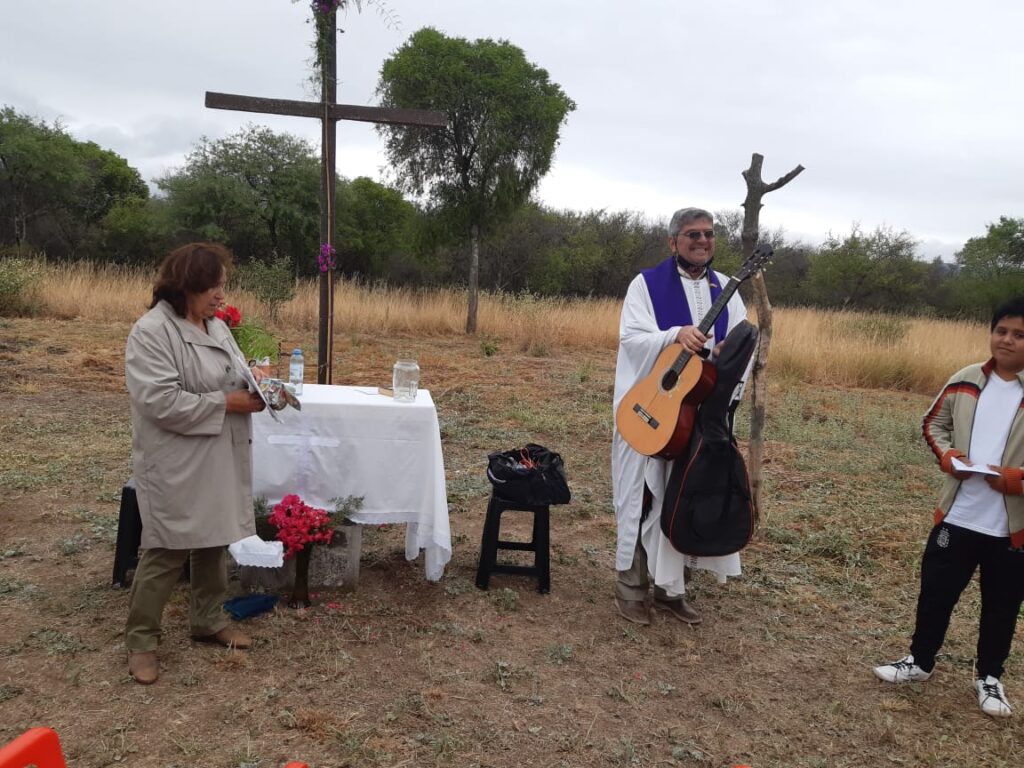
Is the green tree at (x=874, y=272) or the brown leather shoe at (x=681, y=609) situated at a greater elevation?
the green tree at (x=874, y=272)

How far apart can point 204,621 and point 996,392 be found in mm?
3480

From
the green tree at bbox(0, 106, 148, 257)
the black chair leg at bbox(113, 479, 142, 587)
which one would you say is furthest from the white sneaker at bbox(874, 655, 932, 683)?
the green tree at bbox(0, 106, 148, 257)

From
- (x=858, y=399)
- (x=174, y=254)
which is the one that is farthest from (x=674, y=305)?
(x=858, y=399)

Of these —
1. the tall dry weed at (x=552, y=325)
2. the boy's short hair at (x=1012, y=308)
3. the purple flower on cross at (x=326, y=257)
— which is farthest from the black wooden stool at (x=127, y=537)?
the tall dry weed at (x=552, y=325)

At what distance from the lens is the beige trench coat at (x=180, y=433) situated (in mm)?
2865

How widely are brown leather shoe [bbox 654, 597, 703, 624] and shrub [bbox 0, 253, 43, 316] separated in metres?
13.6

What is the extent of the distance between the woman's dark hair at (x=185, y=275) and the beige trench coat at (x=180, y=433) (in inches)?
1.9

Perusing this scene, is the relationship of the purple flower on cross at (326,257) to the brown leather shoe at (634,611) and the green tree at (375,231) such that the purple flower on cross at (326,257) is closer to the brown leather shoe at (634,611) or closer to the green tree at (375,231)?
the brown leather shoe at (634,611)

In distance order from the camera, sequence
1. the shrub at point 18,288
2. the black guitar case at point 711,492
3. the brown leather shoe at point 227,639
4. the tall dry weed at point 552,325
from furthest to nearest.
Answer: the shrub at point 18,288
the tall dry weed at point 552,325
the black guitar case at point 711,492
the brown leather shoe at point 227,639

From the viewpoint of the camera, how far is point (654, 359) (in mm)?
3744

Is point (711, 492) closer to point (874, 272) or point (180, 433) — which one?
point (180, 433)

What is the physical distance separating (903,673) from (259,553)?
3013mm

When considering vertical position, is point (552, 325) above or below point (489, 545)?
above

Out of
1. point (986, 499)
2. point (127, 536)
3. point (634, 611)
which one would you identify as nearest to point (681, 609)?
point (634, 611)
